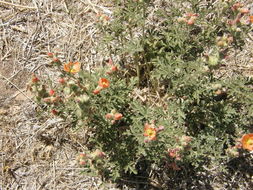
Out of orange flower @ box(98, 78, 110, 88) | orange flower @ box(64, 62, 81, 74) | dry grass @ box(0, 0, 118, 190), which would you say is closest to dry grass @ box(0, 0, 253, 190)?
dry grass @ box(0, 0, 118, 190)

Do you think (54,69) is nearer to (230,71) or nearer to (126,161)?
(126,161)

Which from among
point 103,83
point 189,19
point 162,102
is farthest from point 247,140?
point 103,83

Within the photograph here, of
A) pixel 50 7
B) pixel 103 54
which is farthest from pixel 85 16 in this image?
pixel 103 54

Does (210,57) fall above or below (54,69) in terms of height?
above

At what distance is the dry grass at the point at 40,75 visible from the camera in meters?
A: 4.11

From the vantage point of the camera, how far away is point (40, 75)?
4582 millimetres

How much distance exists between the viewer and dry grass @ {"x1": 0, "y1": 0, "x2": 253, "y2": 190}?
4.11 meters

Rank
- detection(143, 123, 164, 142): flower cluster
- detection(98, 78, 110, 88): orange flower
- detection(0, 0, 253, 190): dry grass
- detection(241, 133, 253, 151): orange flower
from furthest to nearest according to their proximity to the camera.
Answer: detection(0, 0, 253, 190): dry grass
detection(241, 133, 253, 151): orange flower
detection(98, 78, 110, 88): orange flower
detection(143, 123, 164, 142): flower cluster

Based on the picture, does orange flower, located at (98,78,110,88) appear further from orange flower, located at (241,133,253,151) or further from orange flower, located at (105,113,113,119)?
orange flower, located at (241,133,253,151)

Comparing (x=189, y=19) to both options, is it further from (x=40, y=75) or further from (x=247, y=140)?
(x=40, y=75)

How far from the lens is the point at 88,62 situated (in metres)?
4.62

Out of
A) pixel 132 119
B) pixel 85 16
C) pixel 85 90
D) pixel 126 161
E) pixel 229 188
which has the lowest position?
pixel 229 188

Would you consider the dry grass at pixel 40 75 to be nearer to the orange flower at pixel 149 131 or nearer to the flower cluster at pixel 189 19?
the orange flower at pixel 149 131

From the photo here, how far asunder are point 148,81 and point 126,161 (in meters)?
1.20
